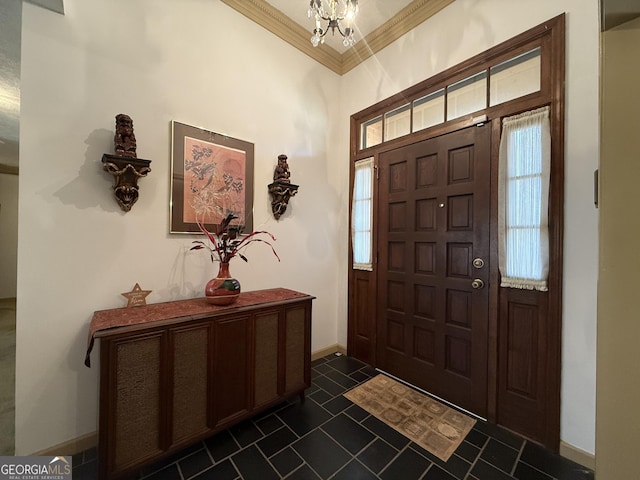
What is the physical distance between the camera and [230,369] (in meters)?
1.68

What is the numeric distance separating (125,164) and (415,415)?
2.68 m

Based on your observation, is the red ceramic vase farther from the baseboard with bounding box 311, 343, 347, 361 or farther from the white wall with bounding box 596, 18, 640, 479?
the white wall with bounding box 596, 18, 640, 479

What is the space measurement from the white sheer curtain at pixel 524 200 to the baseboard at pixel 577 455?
0.96 meters

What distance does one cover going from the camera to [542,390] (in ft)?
5.37

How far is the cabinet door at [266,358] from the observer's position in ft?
5.96

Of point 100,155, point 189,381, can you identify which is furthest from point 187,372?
point 100,155

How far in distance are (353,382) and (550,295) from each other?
169 cm

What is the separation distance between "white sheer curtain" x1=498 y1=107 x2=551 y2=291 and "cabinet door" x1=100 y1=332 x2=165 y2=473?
2308 millimetres

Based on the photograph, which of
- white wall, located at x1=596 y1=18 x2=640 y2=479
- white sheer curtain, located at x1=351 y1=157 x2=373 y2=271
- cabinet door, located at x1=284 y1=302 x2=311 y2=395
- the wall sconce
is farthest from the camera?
white sheer curtain, located at x1=351 y1=157 x2=373 y2=271

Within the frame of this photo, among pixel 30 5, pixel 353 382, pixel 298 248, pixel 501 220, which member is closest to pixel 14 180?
pixel 30 5

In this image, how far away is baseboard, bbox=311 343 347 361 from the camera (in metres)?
2.81

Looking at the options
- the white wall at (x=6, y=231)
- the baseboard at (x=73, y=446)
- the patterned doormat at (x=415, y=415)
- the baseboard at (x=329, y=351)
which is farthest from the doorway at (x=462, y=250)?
the white wall at (x=6, y=231)

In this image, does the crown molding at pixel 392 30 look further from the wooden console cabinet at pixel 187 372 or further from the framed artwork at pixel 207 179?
the wooden console cabinet at pixel 187 372

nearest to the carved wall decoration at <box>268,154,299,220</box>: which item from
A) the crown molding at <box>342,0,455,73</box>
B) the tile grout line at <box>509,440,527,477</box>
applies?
the crown molding at <box>342,0,455,73</box>
